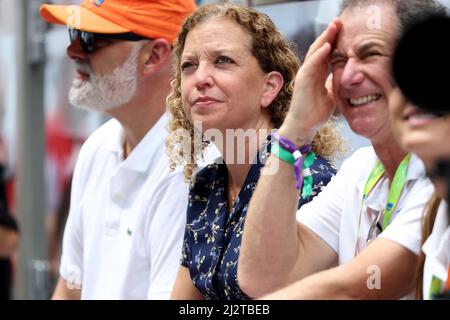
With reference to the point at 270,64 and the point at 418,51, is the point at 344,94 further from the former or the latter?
the point at 418,51

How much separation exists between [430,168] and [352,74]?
745 millimetres

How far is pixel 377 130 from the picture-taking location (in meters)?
2.25

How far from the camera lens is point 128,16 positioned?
358 cm

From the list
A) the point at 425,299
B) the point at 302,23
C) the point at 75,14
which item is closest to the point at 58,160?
the point at 75,14

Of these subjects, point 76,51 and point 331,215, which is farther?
point 76,51

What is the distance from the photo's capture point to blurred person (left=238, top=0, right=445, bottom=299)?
84.4 inches

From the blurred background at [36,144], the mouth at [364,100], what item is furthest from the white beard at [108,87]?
the blurred background at [36,144]

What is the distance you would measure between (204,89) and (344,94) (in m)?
0.62

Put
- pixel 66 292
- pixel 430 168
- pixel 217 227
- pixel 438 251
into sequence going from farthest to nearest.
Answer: pixel 66 292, pixel 217 227, pixel 438 251, pixel 430 168

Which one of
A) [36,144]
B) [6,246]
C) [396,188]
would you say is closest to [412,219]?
[396,188]

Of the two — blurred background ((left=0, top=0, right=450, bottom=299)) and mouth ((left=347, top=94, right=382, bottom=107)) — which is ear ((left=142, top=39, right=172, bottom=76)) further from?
blurred background ((left=0, top=0, right=450, bottom=299))

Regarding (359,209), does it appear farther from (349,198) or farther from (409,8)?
(409,8)

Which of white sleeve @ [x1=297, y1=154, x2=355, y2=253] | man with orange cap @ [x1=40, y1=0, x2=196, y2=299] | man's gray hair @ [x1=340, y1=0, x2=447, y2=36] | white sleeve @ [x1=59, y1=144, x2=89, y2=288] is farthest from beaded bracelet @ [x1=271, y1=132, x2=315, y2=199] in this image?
white sleeve @ [x1=59, y1=144, x2=89, y2=288]

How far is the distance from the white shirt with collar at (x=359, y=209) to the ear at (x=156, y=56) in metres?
1.21
